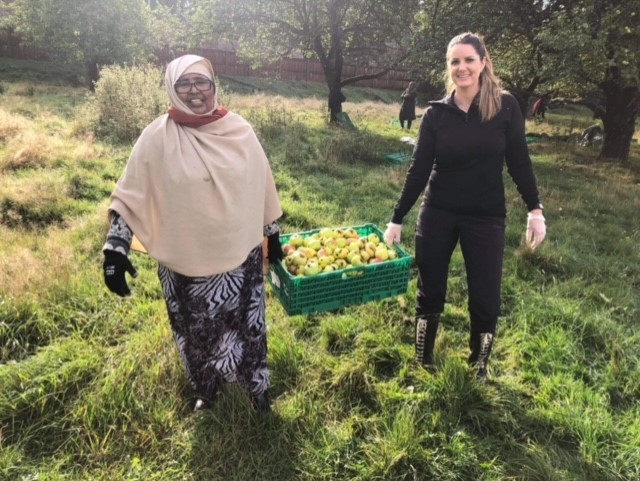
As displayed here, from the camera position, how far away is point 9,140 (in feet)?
28.2

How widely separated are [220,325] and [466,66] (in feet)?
6.79

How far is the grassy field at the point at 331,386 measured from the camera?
2.46m

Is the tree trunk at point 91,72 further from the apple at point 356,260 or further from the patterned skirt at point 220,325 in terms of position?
the patterned skirt at point 220,325

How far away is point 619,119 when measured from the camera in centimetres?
1127

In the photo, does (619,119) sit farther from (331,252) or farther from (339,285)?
(339,285)

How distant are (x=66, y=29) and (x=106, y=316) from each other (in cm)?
2196

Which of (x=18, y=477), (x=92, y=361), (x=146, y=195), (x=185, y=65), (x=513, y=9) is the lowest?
(x=18, y=477)

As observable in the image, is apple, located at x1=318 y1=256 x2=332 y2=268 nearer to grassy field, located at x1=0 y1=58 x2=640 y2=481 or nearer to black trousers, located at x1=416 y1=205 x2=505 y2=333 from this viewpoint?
grassy field, located at x1=0 y1=58 x2=640 y2=481

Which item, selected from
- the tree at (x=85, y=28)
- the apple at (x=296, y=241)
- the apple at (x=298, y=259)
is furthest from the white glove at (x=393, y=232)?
the tree at (x=85, y=28)

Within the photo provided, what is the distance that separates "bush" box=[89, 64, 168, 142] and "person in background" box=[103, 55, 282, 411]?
27.1ft

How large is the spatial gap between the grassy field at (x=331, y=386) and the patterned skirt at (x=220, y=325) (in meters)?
0.17

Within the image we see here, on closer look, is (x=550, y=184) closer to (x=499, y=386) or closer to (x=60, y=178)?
(x=499, y=386)

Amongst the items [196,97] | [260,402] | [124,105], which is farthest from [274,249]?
[124,105]

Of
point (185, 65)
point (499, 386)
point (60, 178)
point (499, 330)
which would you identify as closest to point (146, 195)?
point (185, 65)
